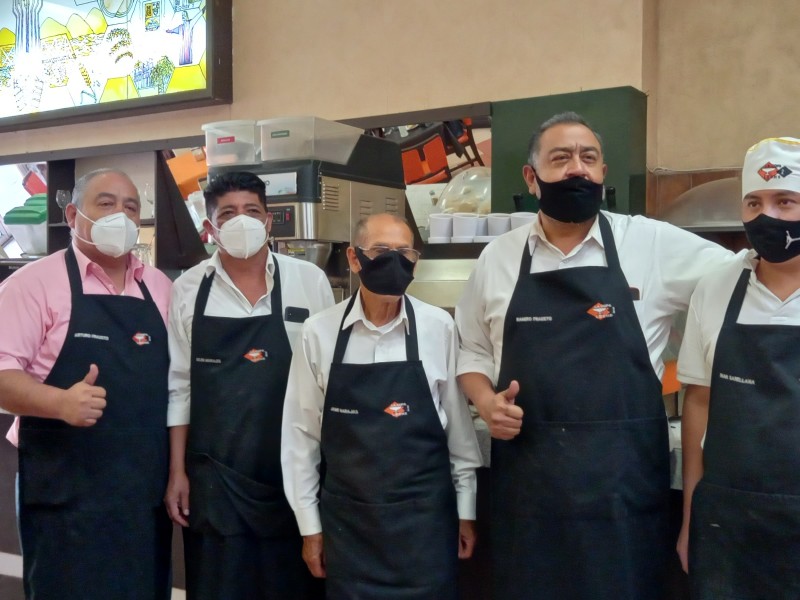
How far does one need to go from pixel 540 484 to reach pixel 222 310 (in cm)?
99

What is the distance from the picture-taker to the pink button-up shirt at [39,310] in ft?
6.81

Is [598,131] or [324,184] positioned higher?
[598,131]

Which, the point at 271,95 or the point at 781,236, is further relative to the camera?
the point at 271,95

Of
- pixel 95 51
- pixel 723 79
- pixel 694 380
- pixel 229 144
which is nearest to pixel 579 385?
pixel 694 380

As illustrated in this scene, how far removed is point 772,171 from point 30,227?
5616 millimetres

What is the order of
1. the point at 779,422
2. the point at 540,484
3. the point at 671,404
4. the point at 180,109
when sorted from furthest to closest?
1. the point at 180,109
2. the point at 671,404
3. the point at 540,484
4. the point at 779,422

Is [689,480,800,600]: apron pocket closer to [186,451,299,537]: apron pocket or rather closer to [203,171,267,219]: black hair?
[186,451,299,537]: apron pocket

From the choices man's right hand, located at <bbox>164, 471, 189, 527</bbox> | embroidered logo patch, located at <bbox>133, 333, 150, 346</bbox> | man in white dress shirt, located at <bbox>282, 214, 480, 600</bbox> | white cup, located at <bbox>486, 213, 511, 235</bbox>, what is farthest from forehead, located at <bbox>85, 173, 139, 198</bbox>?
white cup, located at <bbox>486, 213, 511, 235</bbox>

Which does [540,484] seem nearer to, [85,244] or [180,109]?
[85,244]

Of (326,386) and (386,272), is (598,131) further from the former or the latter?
(326,386)

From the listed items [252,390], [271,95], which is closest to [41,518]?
[252,390]

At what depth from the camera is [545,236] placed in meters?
1.98

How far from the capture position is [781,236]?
160 centimetres

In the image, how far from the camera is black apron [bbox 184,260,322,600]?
83.1 inches
